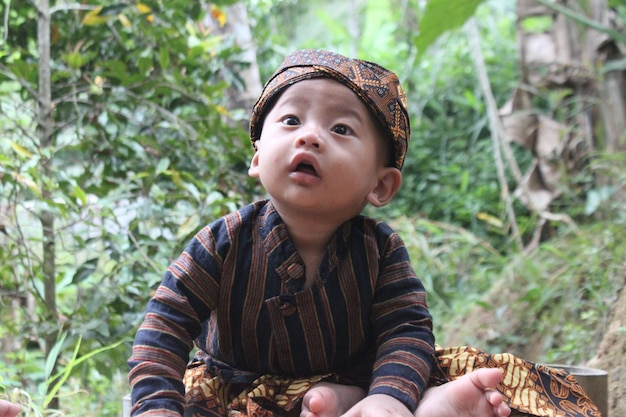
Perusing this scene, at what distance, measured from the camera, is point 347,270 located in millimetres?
1356

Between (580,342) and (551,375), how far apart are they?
4.11ft

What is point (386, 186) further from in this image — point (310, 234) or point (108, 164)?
point (108, 164)

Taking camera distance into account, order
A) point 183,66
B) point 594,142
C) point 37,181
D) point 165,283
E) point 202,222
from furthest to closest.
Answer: point 594,142 → point 183,66 → point 202,222 → point 37,181 → point 165,283

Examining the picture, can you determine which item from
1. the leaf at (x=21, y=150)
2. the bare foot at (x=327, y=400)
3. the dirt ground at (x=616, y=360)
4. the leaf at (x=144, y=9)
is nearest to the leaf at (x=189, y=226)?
the leaf at (x=21, y=150)

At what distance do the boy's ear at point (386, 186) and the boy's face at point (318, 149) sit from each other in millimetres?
47

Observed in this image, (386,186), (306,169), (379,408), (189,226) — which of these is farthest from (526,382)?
(189,226)

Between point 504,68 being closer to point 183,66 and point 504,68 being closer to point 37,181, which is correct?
point 183,66

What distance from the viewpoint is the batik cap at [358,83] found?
1.31 m

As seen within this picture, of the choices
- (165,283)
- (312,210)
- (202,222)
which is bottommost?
(165,283)

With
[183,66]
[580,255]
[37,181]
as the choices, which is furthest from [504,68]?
[37,181]

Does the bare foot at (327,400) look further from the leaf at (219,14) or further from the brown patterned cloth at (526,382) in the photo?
the leaf at (219,14)

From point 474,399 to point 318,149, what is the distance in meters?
0.52

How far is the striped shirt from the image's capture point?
127 centimetres

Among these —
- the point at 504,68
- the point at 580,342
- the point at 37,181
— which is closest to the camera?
the point at 37,181
